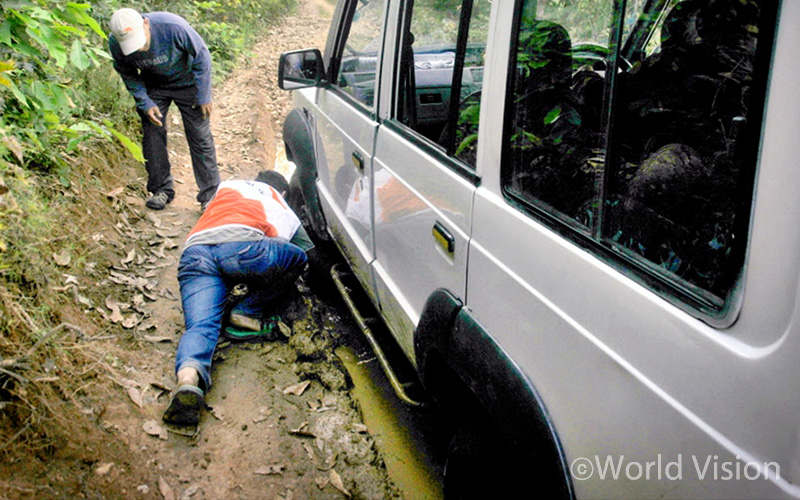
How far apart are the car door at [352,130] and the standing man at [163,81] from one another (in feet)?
5.78

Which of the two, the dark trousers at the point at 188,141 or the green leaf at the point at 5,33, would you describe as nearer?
the green leaf at the point at 5,33

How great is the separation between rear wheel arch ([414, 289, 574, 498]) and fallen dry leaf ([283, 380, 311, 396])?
1.18 m

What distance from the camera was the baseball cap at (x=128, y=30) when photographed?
171 inches

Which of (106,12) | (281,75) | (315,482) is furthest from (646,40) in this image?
(106,12)

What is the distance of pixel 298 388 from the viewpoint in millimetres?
3318

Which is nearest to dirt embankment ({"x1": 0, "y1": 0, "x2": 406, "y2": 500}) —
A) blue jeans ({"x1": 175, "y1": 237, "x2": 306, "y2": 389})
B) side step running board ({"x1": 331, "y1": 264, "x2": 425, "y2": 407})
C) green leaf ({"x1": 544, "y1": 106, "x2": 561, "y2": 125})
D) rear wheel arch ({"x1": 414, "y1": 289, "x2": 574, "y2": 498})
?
blue jeans ({"x1": 175, "y1": 237, "x2": 306, "y2": 389})

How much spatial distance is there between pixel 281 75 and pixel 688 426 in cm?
321

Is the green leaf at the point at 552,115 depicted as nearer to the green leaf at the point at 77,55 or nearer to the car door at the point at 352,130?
the car door at the point at 352,130

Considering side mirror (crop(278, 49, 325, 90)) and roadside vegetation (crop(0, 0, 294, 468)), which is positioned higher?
side mirror (crop(278, 49, 325, 90))

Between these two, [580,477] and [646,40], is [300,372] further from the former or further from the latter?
[646,40]

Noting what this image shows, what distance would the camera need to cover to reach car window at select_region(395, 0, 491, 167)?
1.96 meters

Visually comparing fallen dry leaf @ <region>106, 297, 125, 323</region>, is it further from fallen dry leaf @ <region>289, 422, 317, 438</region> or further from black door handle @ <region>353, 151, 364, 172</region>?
black door handle @ <region>353, 151, 364, 172</region>

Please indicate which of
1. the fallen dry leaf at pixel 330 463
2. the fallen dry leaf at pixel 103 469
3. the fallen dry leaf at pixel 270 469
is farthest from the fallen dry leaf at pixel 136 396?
the fallen dry leaf at pixel 330 463

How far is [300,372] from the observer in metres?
3.46
